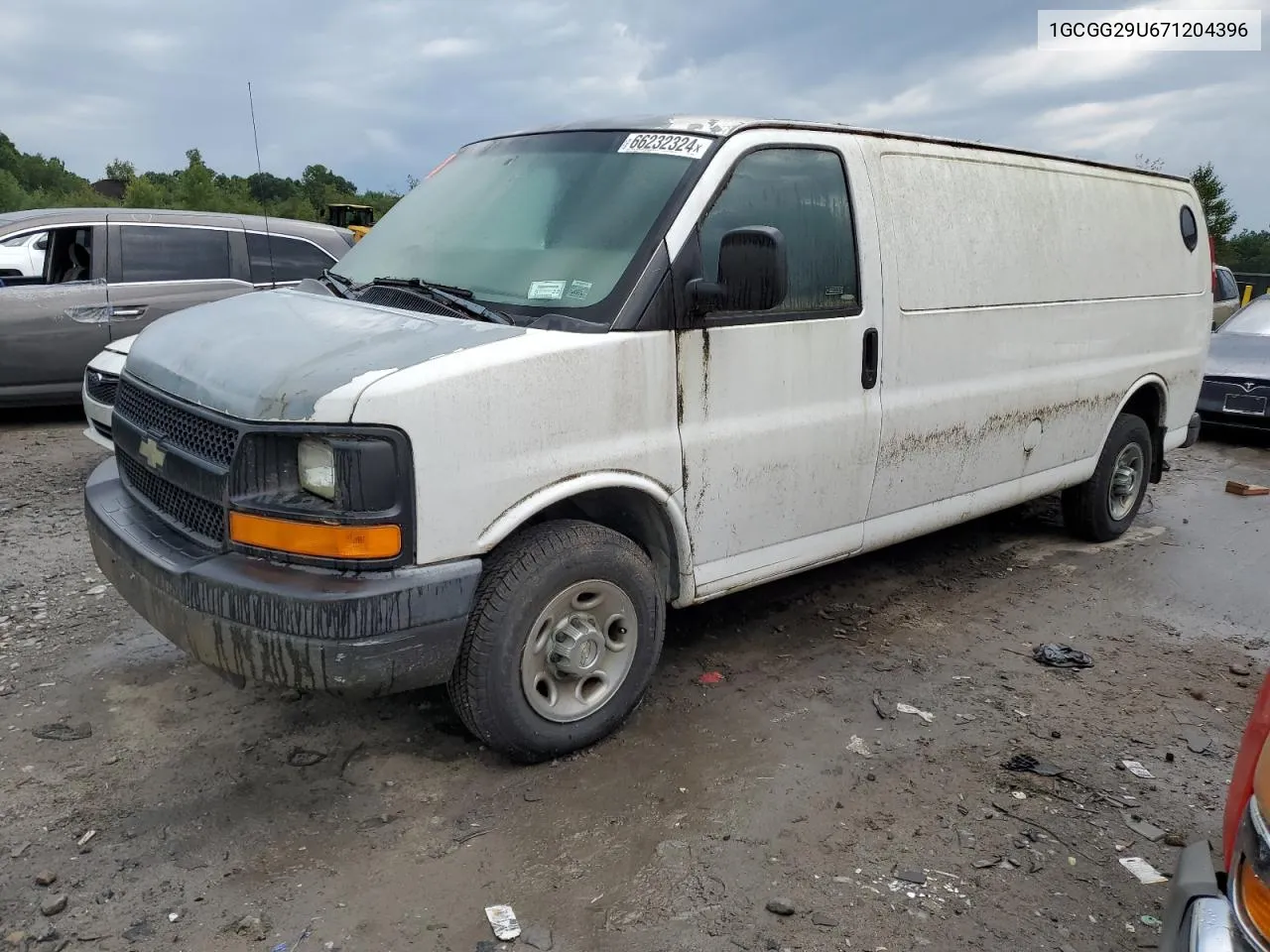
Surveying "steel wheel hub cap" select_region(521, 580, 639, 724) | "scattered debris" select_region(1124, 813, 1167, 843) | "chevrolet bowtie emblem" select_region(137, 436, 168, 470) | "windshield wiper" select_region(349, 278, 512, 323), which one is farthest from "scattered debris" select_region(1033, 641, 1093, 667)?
"chevrolet bowtie emblem" select_region(137, 436, 168, 470)

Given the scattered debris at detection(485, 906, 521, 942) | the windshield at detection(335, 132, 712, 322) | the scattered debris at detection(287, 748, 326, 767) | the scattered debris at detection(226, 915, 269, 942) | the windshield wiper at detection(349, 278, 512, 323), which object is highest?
the windshield at detection(335, 132, 712, 322)

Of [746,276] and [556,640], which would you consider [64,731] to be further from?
[746,276]

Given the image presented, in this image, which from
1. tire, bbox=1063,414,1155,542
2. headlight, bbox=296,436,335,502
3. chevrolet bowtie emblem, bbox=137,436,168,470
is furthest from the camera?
tire, bbox=1063,414,1155,542

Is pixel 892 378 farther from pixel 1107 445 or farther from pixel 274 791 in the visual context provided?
pixel 274 791

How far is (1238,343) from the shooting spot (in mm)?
9727

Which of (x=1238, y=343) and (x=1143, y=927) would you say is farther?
(x=1238, y=343)

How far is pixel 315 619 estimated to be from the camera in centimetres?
270

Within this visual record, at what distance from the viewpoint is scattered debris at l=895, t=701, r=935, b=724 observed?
12.3 ft

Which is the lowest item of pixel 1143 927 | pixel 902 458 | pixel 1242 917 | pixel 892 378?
pixel 1143 927

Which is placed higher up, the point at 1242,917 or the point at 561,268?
the point at 561,268

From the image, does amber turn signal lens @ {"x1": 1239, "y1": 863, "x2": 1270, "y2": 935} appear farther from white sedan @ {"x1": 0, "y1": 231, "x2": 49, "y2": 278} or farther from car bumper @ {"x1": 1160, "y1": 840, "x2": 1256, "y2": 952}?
white sedan @ {"x1": 0, "y1": 231, "x2": 49, "y2": 278}

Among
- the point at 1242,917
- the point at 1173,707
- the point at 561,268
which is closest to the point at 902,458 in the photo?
the point at 1173,707

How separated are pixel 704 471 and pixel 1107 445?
3386mm

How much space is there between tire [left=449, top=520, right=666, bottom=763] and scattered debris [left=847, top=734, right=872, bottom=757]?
0.76m
